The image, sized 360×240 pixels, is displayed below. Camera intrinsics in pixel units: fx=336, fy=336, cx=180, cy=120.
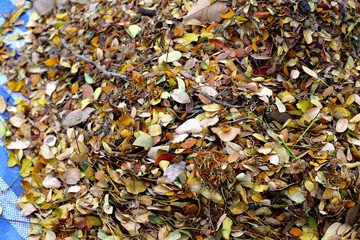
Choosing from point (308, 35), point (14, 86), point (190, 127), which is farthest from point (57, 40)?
point (308, 35)

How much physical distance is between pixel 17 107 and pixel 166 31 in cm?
64

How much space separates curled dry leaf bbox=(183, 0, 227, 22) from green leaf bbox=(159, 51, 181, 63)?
16cm

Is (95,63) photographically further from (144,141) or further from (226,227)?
(226,227)

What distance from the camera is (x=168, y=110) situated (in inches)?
39.8

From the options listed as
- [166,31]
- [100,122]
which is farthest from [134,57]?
[100,122]

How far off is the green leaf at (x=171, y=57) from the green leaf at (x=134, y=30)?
0.58 feet

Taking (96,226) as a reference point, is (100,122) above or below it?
above

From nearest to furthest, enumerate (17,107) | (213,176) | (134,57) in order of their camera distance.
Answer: (213,176), (134,57), (17,107)

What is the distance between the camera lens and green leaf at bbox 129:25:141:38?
120cm

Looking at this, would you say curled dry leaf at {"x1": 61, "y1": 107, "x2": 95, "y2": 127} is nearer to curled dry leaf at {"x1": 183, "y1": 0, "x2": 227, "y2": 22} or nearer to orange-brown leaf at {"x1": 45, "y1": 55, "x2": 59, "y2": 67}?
orange-brown leaf at {"x1": 45, "y1": 55, "x2": 59, "y2": 67}

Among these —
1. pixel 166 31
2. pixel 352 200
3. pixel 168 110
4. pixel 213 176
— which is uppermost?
pixel 166 31

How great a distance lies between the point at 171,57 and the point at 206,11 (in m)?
0.22

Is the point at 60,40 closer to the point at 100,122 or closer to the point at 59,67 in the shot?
the point at 59,67

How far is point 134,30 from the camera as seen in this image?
1206 millimetres
